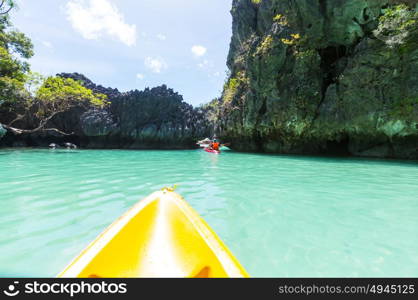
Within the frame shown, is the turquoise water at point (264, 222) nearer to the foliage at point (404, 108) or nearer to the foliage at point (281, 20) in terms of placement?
the foliage at point (404, 108)

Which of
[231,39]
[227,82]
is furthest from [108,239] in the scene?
[231,39]

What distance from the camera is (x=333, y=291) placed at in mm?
1786

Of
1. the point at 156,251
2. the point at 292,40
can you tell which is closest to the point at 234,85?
the point at 292,40

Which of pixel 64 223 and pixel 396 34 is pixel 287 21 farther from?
pixel 64 223

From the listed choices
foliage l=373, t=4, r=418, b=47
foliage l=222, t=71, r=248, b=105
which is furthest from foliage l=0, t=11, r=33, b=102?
foliage l=373, t=4, r=418, b=47

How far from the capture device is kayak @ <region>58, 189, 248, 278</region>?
171 cm

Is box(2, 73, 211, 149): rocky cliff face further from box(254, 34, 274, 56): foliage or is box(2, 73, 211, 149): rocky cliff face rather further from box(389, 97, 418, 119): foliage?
box(389, 97, 418, 119): foliage

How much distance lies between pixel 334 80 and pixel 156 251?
18.2 meters

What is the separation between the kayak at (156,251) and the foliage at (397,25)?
16886mm

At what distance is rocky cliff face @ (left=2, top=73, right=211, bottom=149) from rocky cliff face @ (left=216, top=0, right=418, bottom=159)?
1500cm

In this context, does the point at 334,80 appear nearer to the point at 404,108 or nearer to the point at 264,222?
the point at 404,108

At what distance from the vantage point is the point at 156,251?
6.76 feet

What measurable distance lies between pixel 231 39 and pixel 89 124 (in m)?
25.8

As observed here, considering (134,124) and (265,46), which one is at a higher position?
(265,46)
